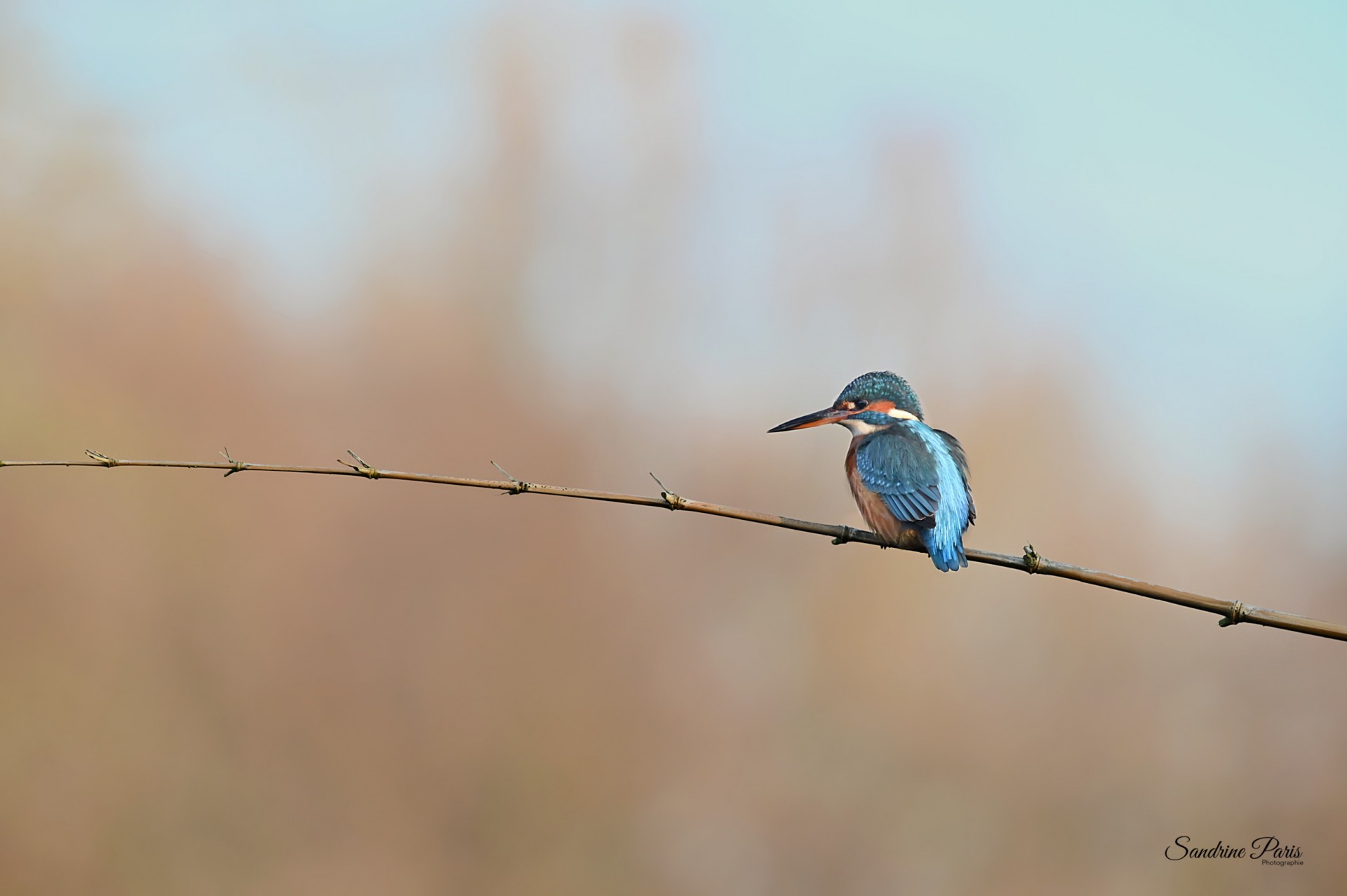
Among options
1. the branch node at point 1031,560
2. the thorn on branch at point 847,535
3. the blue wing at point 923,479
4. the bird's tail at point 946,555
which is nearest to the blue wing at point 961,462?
the blue wing at point 923,479

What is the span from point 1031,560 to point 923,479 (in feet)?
5.02

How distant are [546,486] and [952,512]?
1805mm

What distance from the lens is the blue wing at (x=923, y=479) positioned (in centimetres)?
282

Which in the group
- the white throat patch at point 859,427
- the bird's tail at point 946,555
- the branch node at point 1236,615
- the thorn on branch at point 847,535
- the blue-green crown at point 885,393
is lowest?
the branch node at point 1236,615

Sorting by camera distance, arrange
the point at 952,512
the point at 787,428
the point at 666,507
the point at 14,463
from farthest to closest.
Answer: the point at 952,512 → the point at 787,428 → the point at 666,507 → the point at 14,463

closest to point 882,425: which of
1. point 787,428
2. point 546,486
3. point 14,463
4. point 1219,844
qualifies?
point 787,428

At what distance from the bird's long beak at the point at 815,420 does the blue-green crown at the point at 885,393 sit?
0.07m

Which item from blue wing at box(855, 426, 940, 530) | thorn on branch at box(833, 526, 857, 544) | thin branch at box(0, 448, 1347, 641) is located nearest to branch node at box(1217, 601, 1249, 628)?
thin branch at box(0, 448, 1347, 641)

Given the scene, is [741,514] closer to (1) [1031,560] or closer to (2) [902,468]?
(1) [1031,560]

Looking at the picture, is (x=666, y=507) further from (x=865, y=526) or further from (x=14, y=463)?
(x=865, y=526)

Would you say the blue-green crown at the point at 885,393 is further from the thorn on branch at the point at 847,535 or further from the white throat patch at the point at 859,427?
the thorn on branch at the point at 847,535

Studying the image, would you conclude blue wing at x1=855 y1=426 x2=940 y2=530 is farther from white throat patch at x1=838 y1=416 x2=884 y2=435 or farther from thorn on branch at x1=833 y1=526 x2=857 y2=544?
thorn on branch at x1=833 y1=526 x2=857 y2=544

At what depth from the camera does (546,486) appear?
1441 millimetres

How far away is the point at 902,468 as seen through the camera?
3.05 meters
